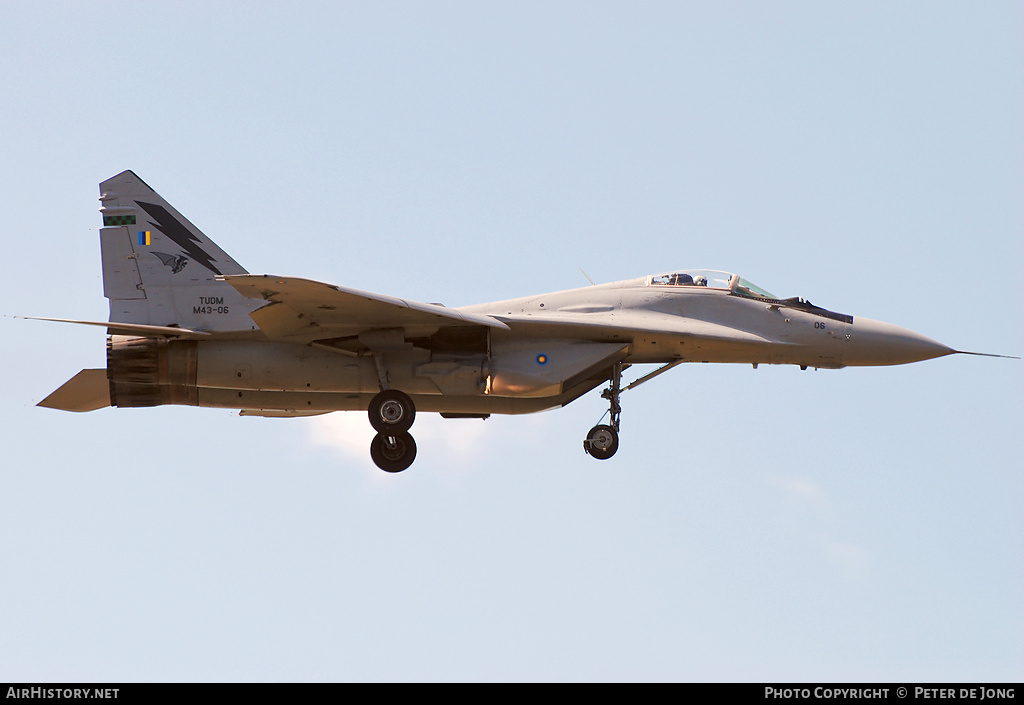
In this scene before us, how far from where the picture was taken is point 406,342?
2197cm

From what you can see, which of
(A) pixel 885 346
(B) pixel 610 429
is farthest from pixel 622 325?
(A) pixel 885 346

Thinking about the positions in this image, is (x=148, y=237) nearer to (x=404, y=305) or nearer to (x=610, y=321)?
(x=404, y=305)

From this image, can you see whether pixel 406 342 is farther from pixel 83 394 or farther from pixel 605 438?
pixel 83 394

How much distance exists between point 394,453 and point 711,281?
6035 millimetres

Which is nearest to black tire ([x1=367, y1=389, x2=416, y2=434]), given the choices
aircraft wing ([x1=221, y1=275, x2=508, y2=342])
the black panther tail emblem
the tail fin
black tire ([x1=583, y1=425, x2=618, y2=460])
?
aircraft wing ([x1=221, y1=275, x2=508, y2=342])

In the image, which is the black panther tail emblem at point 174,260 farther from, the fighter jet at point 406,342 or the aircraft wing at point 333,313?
the aircraft wing at point 333,313

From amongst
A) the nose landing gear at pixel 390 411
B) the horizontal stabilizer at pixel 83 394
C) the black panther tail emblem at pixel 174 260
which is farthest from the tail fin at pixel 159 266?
the nose landing gear at pixel 390 411

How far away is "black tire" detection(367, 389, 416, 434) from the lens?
21.4m

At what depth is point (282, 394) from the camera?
2259cm

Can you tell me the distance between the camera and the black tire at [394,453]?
2239cm

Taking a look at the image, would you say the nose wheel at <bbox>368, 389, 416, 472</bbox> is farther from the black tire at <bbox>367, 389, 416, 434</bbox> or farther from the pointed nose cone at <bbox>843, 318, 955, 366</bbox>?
the pointed nose cone at <bbox>843, 318, 955, 366</bbox>
